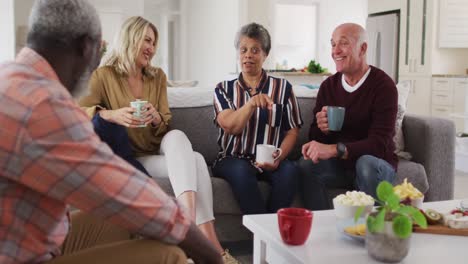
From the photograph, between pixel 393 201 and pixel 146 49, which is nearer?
pixel 393 201

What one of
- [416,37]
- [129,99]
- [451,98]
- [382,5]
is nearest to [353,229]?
[129,99]

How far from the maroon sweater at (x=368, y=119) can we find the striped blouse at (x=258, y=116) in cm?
17

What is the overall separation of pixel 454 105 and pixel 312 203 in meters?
4.65

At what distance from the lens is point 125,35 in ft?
7.83

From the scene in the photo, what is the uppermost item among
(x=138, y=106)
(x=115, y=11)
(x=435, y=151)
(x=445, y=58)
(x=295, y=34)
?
(x=115, y=11)

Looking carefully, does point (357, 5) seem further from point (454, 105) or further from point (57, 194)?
point (57, 194)

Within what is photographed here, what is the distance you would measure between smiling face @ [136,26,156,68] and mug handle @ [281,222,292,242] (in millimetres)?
1292

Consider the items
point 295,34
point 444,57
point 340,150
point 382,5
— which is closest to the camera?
point 340,150

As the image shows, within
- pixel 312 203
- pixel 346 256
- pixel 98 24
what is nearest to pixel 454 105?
pixel 312 203

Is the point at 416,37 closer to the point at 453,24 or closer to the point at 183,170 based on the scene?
the point at 453,24

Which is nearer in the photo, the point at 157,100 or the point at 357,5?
the point at 157,100

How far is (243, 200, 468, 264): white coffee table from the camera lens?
1311 mm

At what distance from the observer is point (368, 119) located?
239 centimetres

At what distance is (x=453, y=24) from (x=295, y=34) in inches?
178
